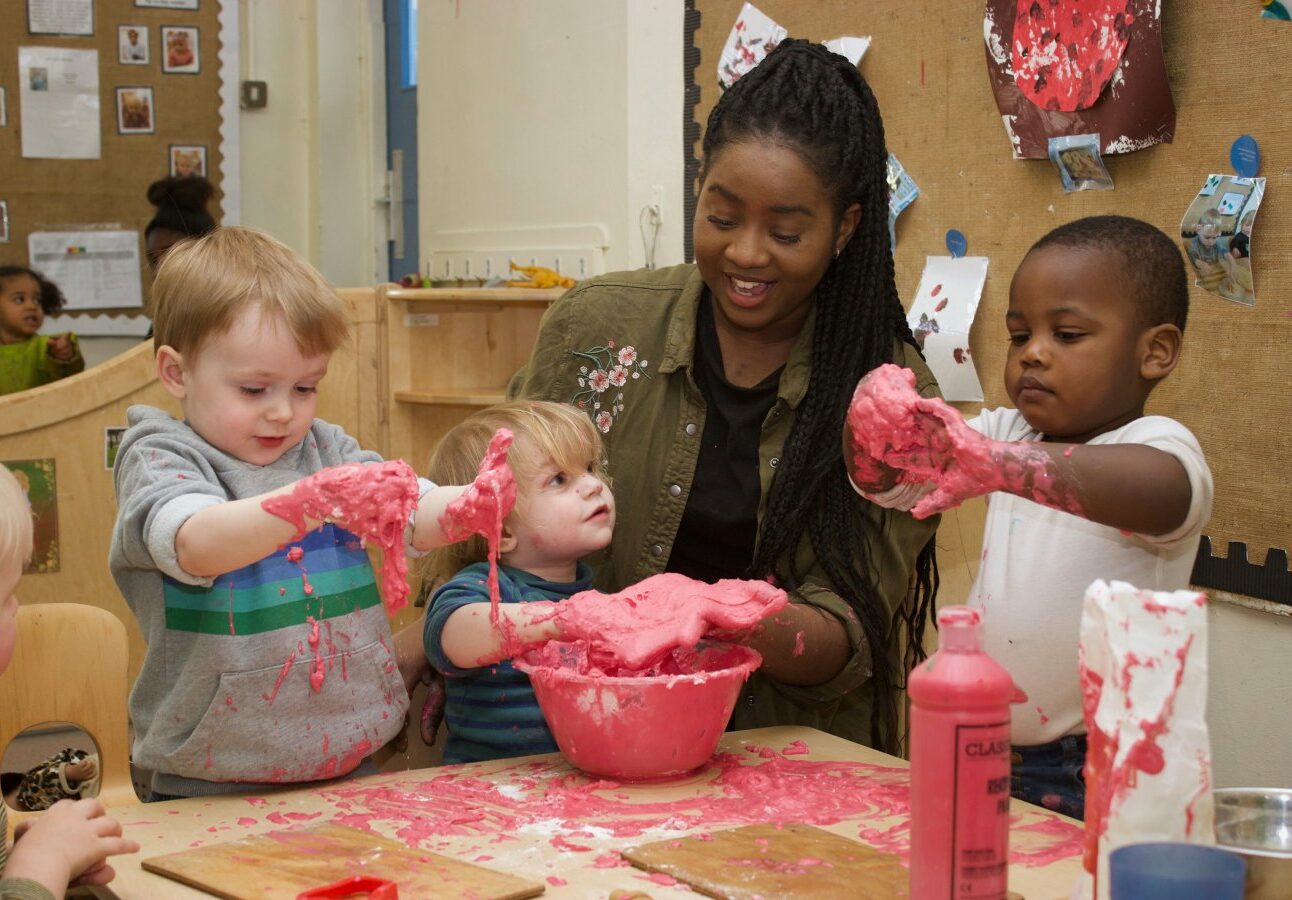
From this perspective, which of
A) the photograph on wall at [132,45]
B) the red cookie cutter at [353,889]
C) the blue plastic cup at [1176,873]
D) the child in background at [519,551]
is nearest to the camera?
the blue plastic cup at [1176,873]

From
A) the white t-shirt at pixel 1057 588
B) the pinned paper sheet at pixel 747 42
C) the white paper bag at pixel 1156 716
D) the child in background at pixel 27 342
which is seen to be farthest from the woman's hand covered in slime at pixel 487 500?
the child in background at pixel 27 342

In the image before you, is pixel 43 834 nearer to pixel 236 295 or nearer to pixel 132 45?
pixel 236 295

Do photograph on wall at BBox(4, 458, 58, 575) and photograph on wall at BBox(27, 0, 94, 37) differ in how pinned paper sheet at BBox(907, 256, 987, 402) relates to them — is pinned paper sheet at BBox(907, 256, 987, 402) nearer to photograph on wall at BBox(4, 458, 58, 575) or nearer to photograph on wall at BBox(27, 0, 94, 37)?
photograph on wall at BBox(4, 458, 58, 575)

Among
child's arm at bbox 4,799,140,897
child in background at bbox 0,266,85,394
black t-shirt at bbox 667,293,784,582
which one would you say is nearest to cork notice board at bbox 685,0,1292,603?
black t-shirt at bbox 667,293,784,582

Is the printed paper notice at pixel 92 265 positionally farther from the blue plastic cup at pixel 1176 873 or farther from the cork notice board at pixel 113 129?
the blue plastic cup at pixel 1176 873

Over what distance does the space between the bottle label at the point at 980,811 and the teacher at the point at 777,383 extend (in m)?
0.77

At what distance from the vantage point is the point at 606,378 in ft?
7.25

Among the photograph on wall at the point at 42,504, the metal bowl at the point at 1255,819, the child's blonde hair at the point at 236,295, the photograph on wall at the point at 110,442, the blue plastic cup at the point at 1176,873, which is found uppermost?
the child's blonde hair at the point at 236,295

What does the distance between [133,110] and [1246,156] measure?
4.76 m

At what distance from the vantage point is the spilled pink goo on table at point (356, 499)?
1.45 m

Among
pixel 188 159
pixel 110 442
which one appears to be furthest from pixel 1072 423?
pixel 188 159

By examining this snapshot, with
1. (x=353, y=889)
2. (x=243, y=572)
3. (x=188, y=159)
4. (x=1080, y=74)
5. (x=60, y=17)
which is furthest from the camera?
(x=188, y=159)

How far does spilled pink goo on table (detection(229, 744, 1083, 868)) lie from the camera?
140 centimetres

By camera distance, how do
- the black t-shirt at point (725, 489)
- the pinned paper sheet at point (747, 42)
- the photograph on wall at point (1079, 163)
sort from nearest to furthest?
the black t-shirt at point (725, 489), the photograph on wall at point (1079, 163), the pinned paper sheet at point (747, 42)
